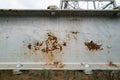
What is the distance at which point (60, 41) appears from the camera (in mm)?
6312

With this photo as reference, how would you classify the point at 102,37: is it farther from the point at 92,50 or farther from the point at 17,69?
the point at 17,69

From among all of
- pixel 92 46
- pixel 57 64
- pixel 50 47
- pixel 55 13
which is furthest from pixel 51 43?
pixel 92 46

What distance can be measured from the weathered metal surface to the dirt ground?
0.25 metres

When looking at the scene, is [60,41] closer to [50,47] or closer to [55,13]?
[50,47]

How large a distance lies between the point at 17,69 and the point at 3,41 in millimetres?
865

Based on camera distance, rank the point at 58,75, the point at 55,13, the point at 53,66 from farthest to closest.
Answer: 1. the point at 55,13
2. the point at 53,66
3. the point at 58,75

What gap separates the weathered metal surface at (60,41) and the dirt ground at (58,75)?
248 mm

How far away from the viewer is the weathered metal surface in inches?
245

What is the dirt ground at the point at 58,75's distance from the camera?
18.8 ft

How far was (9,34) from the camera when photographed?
20.9 feet

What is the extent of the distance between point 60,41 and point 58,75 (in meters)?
0.92

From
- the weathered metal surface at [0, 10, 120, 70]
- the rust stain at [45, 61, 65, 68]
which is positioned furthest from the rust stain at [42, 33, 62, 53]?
the rust stain at [45, 61, 65, 68]

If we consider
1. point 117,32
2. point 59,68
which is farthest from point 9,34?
point 117,32

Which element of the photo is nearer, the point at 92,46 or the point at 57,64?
the point at 57,64
